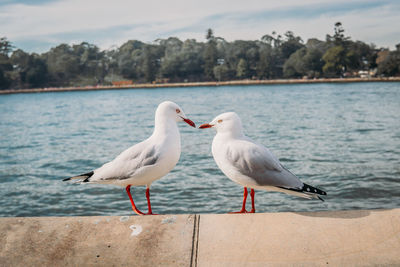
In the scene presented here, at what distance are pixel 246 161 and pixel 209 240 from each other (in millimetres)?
600

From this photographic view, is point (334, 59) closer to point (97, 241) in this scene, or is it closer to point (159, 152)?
point (159, 152)

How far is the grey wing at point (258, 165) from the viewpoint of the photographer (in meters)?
2.84

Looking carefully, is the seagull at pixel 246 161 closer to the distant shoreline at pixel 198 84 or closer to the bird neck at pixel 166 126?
the bird neck at pixel 166 126

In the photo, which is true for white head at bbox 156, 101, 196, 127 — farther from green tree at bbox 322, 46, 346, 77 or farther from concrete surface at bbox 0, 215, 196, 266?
green tree at bbox 322, 46, 346, 77

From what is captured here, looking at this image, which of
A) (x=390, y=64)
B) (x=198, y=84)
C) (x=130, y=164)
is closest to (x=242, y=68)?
(x=198, y=84)

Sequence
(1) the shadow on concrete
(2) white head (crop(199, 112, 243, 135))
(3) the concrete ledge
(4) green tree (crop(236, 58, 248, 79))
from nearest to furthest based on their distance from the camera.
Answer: (3) the concrete ledge < (1) the shadow on concrete < (2) white head (crop(199, 112, 243, 135)) < (4) green tree (crop(236, 58, 248, 79))

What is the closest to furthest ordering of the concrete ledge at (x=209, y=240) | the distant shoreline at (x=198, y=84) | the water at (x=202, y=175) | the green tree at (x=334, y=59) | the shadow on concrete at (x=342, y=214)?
the concrete ledge at (x=209, y=240), the shadow on concrete at (x=342, y=214), the water at (x=202, y=175), the green tree at (x=334, y=59), the distant shoreline at (x=198, y=84)

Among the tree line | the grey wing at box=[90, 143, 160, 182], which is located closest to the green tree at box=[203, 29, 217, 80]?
the tree line

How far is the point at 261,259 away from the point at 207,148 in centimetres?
1251

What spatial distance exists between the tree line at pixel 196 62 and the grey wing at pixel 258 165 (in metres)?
85.7

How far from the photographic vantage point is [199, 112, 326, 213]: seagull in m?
2.84

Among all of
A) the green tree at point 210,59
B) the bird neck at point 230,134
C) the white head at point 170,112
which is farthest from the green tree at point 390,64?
the white head at point 170,112

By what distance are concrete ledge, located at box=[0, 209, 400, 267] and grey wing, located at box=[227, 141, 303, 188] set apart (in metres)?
0.25

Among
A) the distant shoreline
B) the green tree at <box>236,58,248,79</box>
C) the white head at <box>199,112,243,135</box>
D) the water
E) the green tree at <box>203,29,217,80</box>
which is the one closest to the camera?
the white head at <box>199,112,243,135</box>
